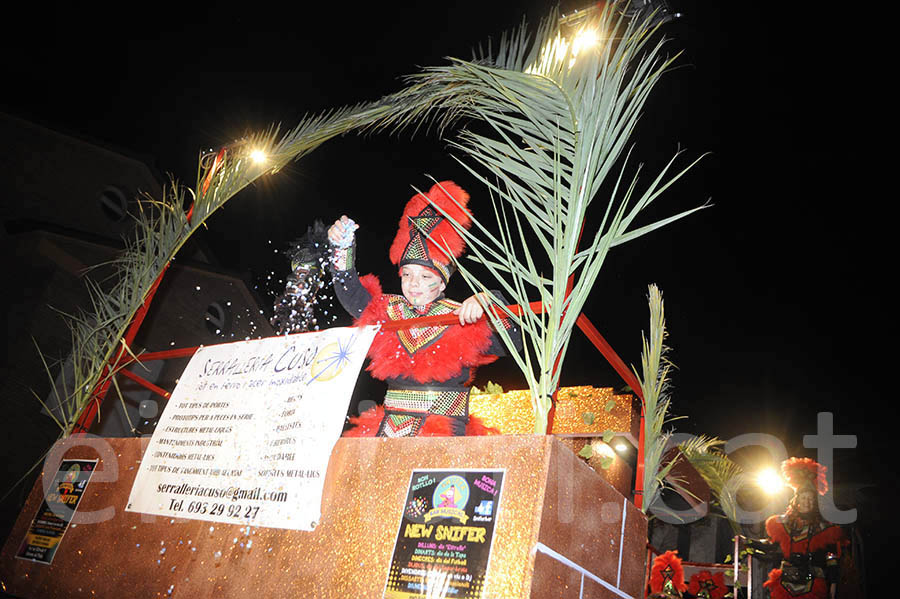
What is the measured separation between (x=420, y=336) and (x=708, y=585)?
6346mm

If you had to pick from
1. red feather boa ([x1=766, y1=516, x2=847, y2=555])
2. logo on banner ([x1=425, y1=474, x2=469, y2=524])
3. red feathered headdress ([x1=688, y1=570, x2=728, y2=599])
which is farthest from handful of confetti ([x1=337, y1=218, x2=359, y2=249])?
red feathered headdress ([x1=688, y1=570, x2=728, y2=599])

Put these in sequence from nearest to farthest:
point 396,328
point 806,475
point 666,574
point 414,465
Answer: point 414,465
point 396,328
point 666,574
point 806,475

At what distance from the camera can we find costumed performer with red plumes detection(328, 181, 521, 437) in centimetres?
273

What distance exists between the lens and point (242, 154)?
12.7 ft

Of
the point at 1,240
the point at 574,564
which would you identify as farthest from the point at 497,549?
the point at 1,240

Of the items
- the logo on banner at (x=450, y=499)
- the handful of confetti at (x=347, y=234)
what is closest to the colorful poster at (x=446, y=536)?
the logo on banner at (x=450, y=499)

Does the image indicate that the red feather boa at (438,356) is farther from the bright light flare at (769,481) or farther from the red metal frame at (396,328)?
the bright light flare at (769,481)

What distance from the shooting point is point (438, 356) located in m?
2.79

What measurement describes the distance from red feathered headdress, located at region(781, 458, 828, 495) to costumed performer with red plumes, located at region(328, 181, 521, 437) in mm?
6094

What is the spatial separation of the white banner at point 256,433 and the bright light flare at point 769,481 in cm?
766

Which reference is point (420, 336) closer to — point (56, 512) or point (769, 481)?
point (56, 512)

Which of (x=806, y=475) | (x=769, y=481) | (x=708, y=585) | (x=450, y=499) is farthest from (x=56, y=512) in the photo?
(x=769, y=481)

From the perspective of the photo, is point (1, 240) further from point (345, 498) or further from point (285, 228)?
point (345, 498)

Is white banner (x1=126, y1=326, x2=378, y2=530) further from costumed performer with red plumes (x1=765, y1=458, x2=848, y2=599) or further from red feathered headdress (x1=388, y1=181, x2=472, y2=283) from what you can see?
costumed performer with red plumes (x1=765, y1=458, x2=848, y2=599)
